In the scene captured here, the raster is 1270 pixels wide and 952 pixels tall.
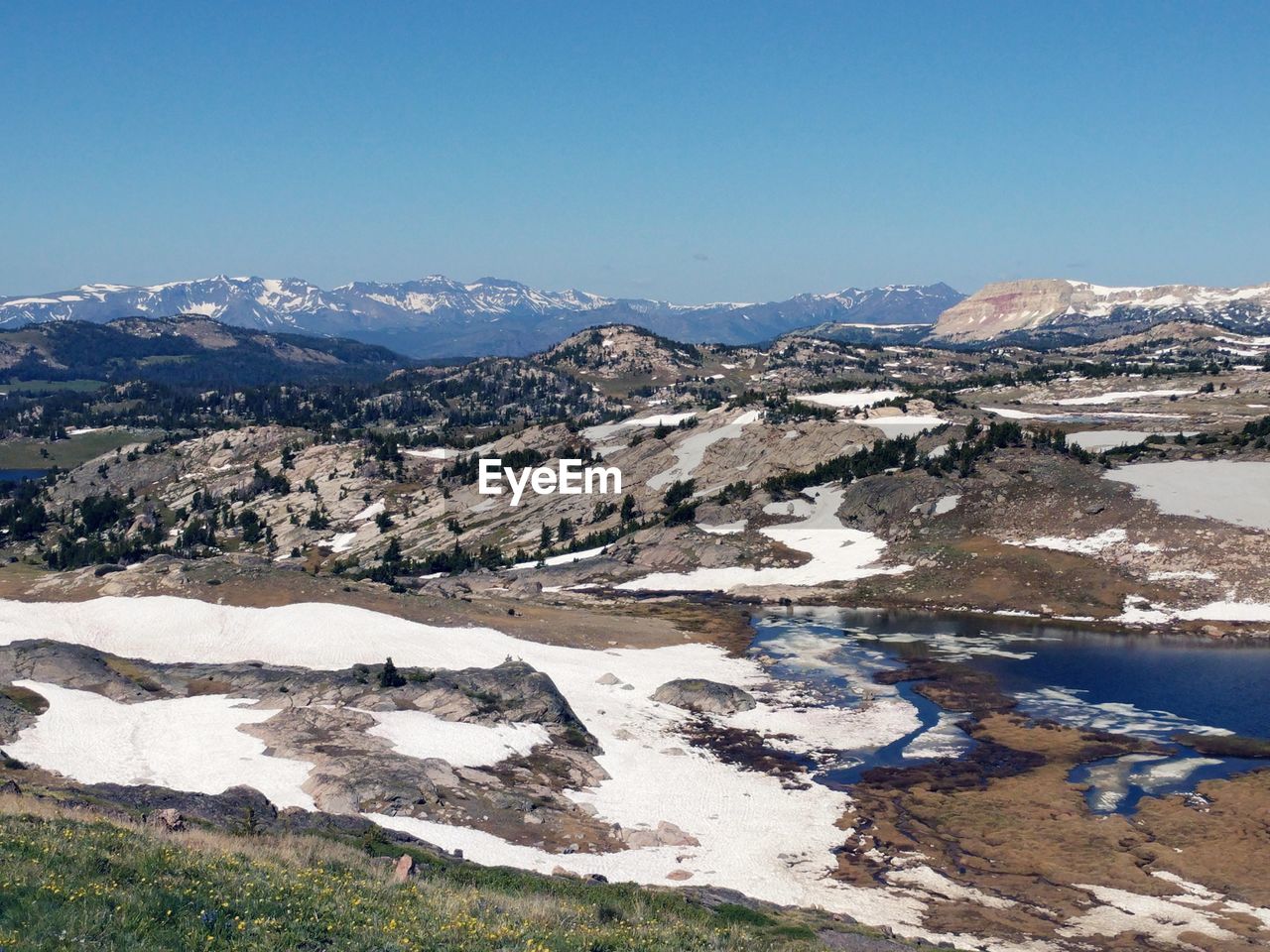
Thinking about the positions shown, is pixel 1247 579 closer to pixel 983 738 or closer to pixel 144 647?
pixel 983 738

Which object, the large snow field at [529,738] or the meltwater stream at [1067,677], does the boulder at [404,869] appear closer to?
the large snow field at [529,738]

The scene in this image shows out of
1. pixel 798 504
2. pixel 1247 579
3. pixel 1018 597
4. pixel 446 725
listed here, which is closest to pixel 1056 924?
pixel 446 725

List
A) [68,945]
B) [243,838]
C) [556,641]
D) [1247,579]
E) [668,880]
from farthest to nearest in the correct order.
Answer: [1247,579]
[556,641]
[668,880]
[243,838]
[68,945]

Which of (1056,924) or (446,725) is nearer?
(1056,924)

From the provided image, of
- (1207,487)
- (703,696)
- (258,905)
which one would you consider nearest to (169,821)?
(258,905)

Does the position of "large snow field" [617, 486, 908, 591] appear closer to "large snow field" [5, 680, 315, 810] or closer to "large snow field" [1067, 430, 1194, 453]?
"large snow field" [1067, 430, 1194, 453]

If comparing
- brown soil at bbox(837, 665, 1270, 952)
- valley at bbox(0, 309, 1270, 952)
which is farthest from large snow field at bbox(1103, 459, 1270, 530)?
brown soil at bbox(837, 665, 1270, 952)
